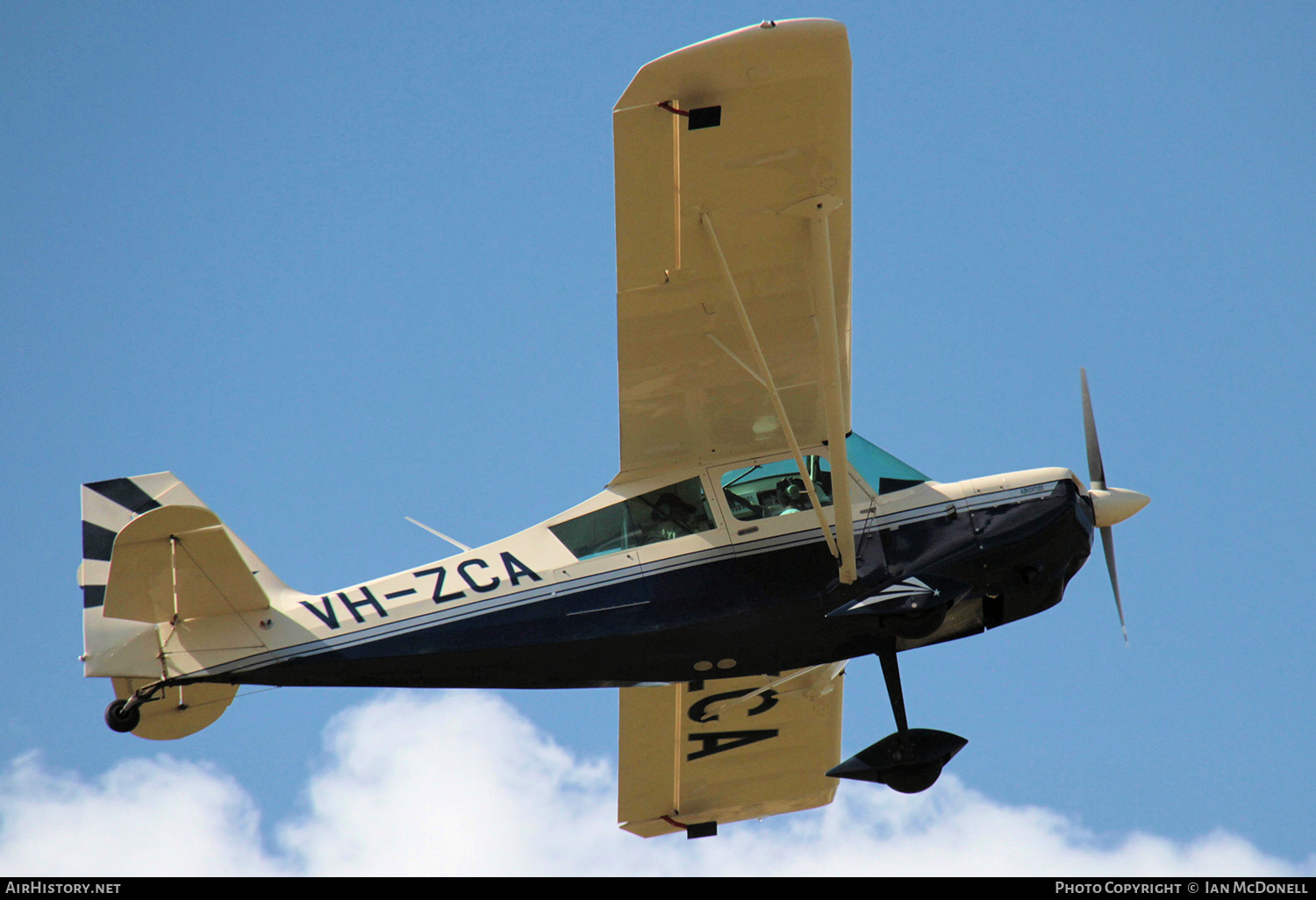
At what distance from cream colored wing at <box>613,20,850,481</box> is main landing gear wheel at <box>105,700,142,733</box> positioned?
3.62 m

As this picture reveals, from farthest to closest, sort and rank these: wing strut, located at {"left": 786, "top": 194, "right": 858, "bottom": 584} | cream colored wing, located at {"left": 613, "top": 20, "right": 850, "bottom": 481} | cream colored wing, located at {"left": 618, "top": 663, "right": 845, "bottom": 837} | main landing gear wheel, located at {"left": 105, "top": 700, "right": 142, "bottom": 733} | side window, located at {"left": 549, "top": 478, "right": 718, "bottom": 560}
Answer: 1. cream colored wing, located at {"left": 618, "top": 663, "right": 845, "bottom": 837}
2. side window, located at {"left": 549, "top": 478, "right": 718, "bottom": 560}
3. main landing gear wheel, located at {"left": 105, "top": 700, "right": 142, "bottom": 733}
4. wing strut, located at {"left": 786, "top": 194, "right": 858, "bottom": 584}
5. cream colored wing, located at {"left": 613, "top": 20, "right": 850, "bottom": 481}

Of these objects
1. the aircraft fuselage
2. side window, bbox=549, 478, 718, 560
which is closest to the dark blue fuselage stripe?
the aircraft fuselage

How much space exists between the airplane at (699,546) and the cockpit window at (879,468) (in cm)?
2

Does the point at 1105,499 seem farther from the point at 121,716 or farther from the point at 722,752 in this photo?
the point at 121,716

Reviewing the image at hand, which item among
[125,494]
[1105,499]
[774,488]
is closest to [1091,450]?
[1105,499]

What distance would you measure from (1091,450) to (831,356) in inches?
98.4

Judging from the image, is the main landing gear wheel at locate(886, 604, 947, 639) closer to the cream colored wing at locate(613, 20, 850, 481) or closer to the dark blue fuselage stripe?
the dark blue fuselage stripe

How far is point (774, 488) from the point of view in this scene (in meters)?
9.42

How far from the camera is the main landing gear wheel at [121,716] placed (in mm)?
8805

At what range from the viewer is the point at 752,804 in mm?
11758

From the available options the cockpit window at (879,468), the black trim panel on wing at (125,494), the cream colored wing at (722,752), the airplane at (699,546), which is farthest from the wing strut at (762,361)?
the black trim panel on wing at (125,494)

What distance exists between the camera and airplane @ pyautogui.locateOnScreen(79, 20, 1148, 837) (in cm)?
844

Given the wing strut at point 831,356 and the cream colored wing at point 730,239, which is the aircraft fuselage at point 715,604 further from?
the cream colored wing at point 730,239
